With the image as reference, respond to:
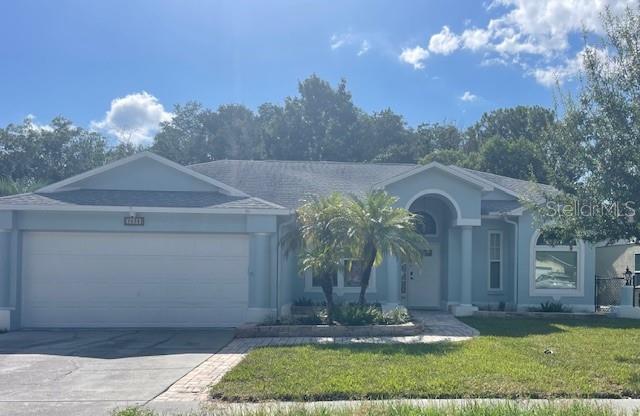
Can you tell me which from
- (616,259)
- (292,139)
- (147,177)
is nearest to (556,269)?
(616,259)

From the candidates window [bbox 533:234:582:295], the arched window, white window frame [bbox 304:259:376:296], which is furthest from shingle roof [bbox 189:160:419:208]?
window [bbox 533:234:582:295]

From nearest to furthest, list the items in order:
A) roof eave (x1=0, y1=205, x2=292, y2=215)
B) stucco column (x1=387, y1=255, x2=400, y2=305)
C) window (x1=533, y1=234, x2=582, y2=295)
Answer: roof eave (x1=0, y1=205, x2=292, y2=215), stucco column (x1=387, y1=255, x2=400, y2=305), window (x1=533, y1=234, x2=582, y2=295)

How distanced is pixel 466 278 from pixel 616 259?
9.20 meters

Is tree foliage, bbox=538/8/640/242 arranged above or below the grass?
above

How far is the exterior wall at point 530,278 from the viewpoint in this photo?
16.6 meters

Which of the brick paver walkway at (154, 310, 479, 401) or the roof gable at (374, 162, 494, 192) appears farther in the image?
the roof gable at (374, 162, 494, 192)

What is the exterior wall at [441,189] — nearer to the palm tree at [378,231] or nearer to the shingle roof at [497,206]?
the shingle roof at [497,206]

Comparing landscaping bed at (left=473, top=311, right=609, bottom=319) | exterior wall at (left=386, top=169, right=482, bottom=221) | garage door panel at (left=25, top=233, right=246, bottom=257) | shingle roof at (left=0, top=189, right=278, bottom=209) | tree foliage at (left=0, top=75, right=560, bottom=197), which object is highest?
tree foliage at (left=0, top=75, right=560, bottom=197)

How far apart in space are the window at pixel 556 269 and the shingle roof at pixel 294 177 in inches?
188

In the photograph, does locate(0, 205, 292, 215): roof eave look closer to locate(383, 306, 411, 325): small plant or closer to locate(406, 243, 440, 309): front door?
locate(383, 306, 411, 325): small plant

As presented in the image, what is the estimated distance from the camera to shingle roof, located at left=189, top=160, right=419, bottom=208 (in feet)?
55.3

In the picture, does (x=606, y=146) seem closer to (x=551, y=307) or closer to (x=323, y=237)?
(x=323, y=237)

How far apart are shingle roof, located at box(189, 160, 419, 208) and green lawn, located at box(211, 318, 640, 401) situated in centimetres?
676

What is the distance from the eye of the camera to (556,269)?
1689 cm
